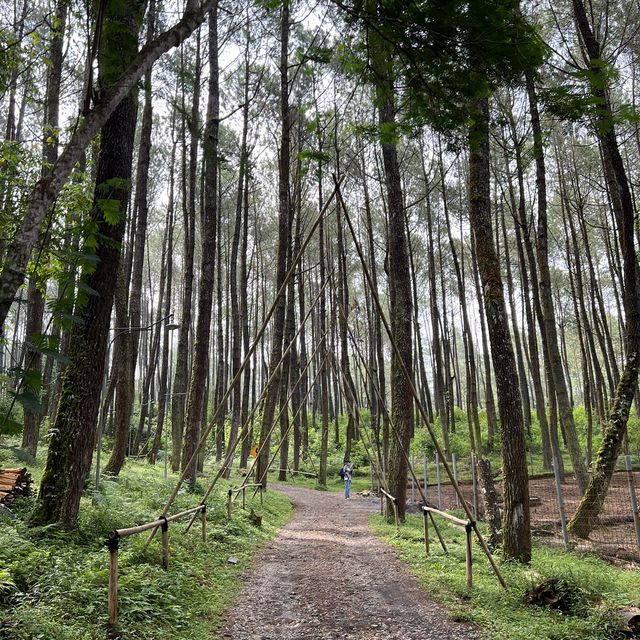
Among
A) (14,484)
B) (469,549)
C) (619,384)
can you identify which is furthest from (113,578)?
(619,384)

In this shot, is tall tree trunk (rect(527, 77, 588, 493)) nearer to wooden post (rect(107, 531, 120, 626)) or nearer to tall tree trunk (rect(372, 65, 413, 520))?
tall tree trunk (rect(372, 65, 413, 520))

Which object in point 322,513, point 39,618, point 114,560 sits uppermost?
point 114,560

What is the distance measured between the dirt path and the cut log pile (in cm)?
323

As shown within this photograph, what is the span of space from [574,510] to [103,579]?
10.5 m

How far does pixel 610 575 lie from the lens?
556cm

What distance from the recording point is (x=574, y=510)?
35.7 feet

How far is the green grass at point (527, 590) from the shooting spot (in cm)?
408

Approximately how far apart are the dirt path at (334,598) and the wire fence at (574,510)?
294 centimetres

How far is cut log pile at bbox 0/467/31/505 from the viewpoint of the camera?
19.5 feet

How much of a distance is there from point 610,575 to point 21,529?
6607 mm

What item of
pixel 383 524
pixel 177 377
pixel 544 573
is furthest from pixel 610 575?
pixel 177 377

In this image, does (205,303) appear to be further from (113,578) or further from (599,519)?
(599,519)

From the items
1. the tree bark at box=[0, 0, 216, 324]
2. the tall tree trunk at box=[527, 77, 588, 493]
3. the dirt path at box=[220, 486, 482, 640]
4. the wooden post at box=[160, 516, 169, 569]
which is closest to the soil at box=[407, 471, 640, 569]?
the tall tree trunk at box=[527, 77, 588, 493]

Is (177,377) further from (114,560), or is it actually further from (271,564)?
(114,560)
